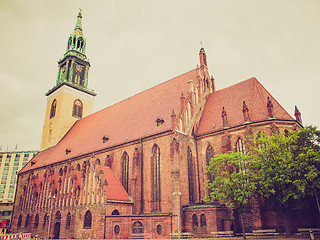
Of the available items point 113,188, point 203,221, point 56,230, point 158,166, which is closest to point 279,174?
point 203,221

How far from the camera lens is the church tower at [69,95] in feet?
152

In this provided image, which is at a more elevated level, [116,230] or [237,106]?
[237,106]

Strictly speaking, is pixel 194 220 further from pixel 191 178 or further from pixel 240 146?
pixel 240 146

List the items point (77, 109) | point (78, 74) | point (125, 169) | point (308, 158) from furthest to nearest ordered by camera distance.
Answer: point (78, 74) → point (77, 109) → point (125, 169) → point (308, 158)

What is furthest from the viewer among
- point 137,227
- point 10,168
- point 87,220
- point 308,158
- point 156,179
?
point 10,168

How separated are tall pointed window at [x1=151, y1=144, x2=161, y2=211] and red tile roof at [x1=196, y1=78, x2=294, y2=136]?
4.81m

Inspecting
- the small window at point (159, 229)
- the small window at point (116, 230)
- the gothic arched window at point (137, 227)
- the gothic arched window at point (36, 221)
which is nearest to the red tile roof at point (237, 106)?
the small window at point (159, 229)

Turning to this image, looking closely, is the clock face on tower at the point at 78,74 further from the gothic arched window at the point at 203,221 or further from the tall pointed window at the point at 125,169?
the gothic arched window at the point at 203,221

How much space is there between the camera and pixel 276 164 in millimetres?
19062

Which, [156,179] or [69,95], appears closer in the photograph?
[156,179]

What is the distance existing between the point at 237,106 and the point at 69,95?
103 ft

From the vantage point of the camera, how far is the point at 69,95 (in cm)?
4762

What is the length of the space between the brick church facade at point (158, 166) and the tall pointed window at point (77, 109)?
12.8 metres

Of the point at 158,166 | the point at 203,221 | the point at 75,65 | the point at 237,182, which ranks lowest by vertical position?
the point at 203,221
